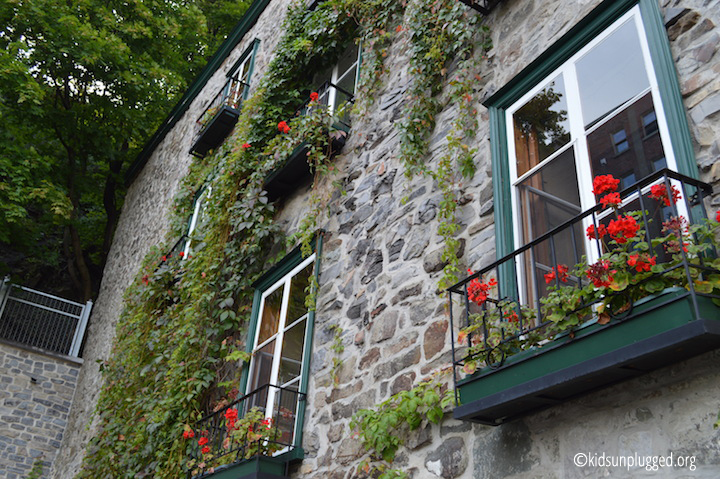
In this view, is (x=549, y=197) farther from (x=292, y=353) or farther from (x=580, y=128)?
(x=292, y=353)

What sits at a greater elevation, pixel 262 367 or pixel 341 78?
pixel 341 78

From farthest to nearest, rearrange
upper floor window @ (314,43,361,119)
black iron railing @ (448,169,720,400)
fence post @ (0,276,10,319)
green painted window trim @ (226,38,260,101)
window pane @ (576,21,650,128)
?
fence post @ (0,276,10,319), green painted window trim @ (226,38,260,101), upper floor window @ (314,43,361,119), window pane @ (576,21,650,128), black iron railing @ (448,169,720,400)

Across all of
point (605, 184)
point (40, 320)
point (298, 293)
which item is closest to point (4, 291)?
point (40, 320)

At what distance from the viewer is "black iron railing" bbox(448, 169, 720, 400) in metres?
2.74

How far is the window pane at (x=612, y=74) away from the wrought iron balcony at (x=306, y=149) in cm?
298

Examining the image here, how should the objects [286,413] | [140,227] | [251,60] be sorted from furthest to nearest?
[140,227] < [251,60] < [286,413]

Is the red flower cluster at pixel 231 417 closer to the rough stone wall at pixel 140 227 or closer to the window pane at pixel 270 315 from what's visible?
the window pane at pixel 270 315

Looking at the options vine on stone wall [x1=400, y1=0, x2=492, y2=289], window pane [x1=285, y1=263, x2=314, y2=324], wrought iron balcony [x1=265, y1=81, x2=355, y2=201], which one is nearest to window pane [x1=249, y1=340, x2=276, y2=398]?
window pane [x1=285, y1=263, x2=314, y2=324]

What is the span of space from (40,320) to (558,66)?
40.8 ft

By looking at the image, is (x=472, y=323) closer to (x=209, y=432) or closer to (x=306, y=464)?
(x=306, y=464)

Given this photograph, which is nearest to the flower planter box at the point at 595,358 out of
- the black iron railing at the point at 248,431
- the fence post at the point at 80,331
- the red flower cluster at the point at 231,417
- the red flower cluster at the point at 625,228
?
the red flower cluster at the point at 625,228

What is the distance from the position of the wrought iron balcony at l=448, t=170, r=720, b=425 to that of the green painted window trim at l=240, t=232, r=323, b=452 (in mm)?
1935

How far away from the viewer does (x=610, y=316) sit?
9.35 ft

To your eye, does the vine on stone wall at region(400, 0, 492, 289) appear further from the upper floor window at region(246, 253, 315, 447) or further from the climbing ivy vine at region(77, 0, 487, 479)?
the upper floor window at region(246, 253, 315, 447)
